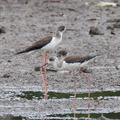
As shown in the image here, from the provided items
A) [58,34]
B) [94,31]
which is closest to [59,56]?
[58,34]

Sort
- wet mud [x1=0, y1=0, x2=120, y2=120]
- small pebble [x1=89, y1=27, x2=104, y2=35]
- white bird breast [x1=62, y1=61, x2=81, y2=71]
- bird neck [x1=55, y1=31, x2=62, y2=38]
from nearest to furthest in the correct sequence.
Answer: wet mud [x1=0, y1=0, x2=120, y2=120] → white bird breast [x1=62, y1=61, x2=81, y2=71] → bird neck [x1=55, y1=31, x2=62, y2=38] → small pebble [x1=89, y1=27, x2=104, y2=35]

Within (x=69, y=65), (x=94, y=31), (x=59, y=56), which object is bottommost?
(x=59, y=56)

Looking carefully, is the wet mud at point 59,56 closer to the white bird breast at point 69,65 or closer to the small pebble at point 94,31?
the small pebble at point 94,31

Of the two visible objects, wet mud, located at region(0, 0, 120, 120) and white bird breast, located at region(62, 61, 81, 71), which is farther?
white bird breast, located at region(62, 61, 81, 71)

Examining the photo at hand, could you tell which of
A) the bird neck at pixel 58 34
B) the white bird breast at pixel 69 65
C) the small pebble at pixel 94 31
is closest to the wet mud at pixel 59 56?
the small pebble at pixel 94 31

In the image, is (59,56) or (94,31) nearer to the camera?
(59,56)

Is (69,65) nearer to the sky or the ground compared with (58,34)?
nearer to the ground

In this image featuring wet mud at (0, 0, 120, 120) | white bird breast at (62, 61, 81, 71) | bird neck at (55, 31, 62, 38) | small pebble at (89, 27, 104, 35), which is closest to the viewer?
wet mud at (0, 0, 120, 120)

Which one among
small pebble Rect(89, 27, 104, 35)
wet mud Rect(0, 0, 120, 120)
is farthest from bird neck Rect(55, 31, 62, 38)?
small pebble Rect(89, 27, 104, 35)

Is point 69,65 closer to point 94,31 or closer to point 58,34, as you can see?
point 58,34

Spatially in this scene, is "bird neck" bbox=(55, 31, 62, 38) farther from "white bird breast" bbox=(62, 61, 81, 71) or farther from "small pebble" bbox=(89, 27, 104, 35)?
"small pebble" bbox=(89, 27, 104, 35)

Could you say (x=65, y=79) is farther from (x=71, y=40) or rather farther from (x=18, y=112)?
(x=71, y=40)

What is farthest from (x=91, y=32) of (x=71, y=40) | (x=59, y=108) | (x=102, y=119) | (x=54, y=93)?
(x=102, y=119)

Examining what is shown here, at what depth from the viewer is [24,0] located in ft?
65.5
